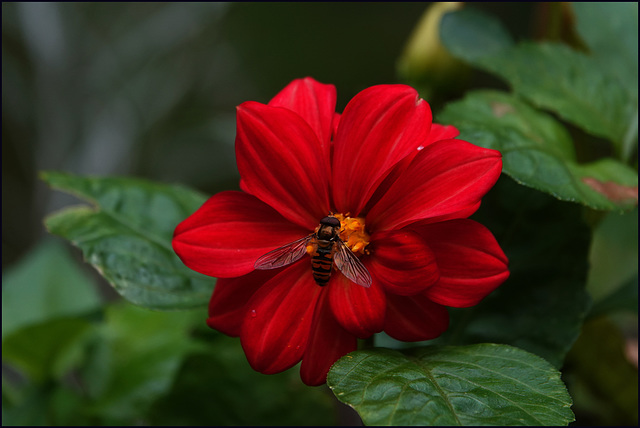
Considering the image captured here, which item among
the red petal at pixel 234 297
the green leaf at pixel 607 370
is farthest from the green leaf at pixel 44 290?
the green leaf at pixel 607 370

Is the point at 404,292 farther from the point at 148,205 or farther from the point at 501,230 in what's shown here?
the point at 148,205

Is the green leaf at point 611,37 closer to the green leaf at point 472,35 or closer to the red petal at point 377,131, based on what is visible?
the green leaf at point 472,35

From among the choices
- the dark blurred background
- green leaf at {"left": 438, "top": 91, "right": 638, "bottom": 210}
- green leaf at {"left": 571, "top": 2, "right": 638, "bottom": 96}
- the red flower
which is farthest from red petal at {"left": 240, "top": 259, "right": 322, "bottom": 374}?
the dark blurred background

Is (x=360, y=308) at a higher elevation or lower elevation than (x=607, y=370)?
higher

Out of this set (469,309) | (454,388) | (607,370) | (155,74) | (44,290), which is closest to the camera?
(454,388)

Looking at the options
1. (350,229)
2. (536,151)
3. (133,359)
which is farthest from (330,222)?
(133,359)

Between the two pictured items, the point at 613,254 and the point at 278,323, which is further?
the point at 613,254

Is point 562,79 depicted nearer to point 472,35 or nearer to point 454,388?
point 472,35
